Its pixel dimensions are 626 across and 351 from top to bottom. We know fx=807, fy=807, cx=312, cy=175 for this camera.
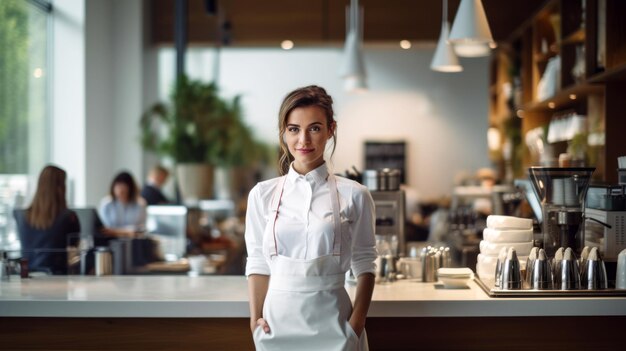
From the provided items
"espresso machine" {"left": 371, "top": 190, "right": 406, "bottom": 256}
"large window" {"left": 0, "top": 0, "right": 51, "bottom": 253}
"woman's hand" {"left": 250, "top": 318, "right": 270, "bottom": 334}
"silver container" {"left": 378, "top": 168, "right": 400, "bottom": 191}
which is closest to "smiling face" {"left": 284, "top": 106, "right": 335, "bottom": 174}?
"woman's hand" {"left": 250, "top": 318, "right": 270, "bottom": 334}

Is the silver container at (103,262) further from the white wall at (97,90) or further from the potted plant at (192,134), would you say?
the potted plant at (192,134)

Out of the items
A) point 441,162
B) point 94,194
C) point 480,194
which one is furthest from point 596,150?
point 441,162

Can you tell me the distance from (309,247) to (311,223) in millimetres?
80

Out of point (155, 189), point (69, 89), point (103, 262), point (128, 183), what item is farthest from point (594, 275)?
point (69, 89)

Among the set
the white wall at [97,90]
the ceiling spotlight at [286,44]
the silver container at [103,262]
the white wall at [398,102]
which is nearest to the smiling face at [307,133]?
the silver container at [103,262]

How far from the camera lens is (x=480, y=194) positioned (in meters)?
9.08

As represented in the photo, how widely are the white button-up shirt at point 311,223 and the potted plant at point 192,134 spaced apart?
20.7 ft

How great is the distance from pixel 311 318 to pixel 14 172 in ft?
18.1

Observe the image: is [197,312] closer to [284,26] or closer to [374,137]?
[284,26]

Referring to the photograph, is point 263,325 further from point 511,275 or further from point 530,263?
point 530,263

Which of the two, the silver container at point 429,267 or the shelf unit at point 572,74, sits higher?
the shelf unit at point 572,74

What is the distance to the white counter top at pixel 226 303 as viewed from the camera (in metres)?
3.10

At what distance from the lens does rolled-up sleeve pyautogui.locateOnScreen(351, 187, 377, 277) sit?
2.71 metres

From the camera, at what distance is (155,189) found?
29.4ft
